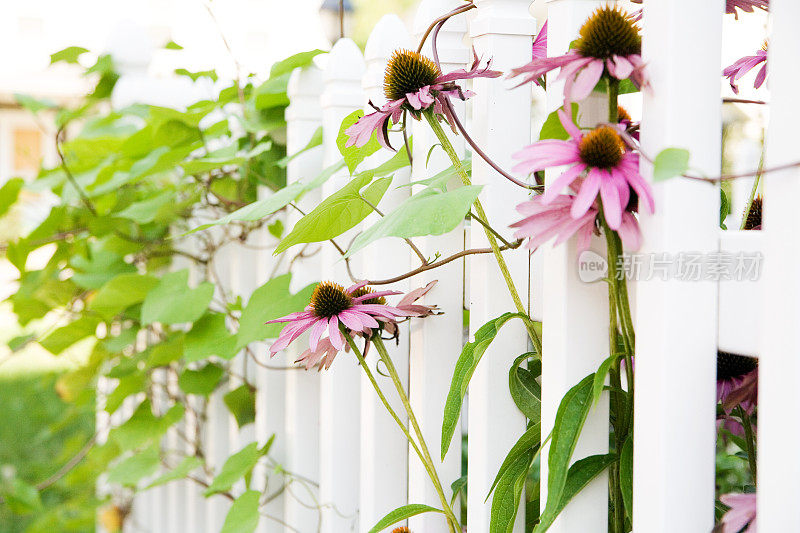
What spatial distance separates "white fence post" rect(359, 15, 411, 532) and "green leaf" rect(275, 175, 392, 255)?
0.15 metres

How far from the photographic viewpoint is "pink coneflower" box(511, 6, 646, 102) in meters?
0.57

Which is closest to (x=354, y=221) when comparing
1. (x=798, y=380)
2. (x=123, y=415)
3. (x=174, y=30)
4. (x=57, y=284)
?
(x=798, y=380)

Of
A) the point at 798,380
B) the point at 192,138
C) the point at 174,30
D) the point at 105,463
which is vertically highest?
the point at 174,30

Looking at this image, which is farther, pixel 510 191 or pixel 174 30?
pixel 174 30

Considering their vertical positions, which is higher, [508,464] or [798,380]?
[798,380]

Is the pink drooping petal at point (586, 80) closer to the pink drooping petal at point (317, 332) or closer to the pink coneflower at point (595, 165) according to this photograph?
the pink coneflower at point (595, 165)

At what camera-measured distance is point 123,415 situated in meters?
2.31

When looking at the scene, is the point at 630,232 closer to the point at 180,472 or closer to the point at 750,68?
the point at 750,68

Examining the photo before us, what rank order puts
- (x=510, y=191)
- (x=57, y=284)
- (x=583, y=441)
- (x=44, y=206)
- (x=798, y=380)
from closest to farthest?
(x=798, y=380), (x=583, y=441), (x=510, y=191), (x=57, y=284), (x=44, y=206)

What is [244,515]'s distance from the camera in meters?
1.24

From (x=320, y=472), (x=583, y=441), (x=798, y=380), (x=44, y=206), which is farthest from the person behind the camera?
(x=44, y=206)

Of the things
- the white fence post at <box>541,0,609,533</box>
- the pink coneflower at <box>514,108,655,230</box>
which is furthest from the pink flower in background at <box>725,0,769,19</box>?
the pink coneflower at <box>514,108,655,230</box>

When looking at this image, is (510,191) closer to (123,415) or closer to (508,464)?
(508,464)

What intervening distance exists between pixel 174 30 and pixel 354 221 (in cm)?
1202
